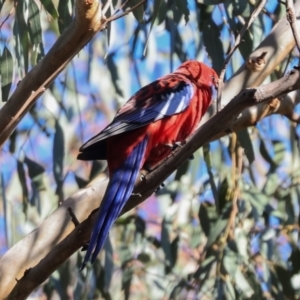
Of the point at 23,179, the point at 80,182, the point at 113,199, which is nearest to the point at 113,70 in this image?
the point at 80,182

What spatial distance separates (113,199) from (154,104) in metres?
0.56

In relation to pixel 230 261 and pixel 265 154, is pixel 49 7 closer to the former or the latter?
pixel 230 261

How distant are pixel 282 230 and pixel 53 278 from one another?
0.83 metres

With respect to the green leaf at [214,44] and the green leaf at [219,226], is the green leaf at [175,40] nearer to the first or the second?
the green leaf at [214,44]

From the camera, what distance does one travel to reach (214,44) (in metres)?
2.52

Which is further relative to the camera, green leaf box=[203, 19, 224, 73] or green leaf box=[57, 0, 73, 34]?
green leaf box=[203, 19, 224, 73]

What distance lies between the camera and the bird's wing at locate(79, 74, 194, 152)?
2.18m

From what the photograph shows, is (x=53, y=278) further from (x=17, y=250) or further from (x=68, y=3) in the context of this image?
(x=68, y=3)

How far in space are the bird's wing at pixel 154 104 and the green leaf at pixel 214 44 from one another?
0.38ft

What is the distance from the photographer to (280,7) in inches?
112

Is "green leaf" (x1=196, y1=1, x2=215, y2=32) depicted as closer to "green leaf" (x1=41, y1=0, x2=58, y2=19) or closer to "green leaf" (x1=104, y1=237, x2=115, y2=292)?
"green leaf" (x1=41, y1=0, x2=58, y2=19)

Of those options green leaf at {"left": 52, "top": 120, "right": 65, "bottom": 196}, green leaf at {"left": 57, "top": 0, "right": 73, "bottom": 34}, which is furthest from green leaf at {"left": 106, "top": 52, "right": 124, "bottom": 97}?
green leaf at {"left": 57, "top": 0, "right": 73, "bottom": 34}

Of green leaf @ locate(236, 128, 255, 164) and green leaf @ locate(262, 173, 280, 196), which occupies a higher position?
green leaf @ locate(236, 128, 255, 164)

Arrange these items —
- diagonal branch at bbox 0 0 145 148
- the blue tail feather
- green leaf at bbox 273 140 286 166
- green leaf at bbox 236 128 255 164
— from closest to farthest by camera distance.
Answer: diagonal branch at bbox 0 0 145 148, the blue tail feather, green leaf at bbox 236 128 255 164, green leaf at bbox 273 140 286 166
